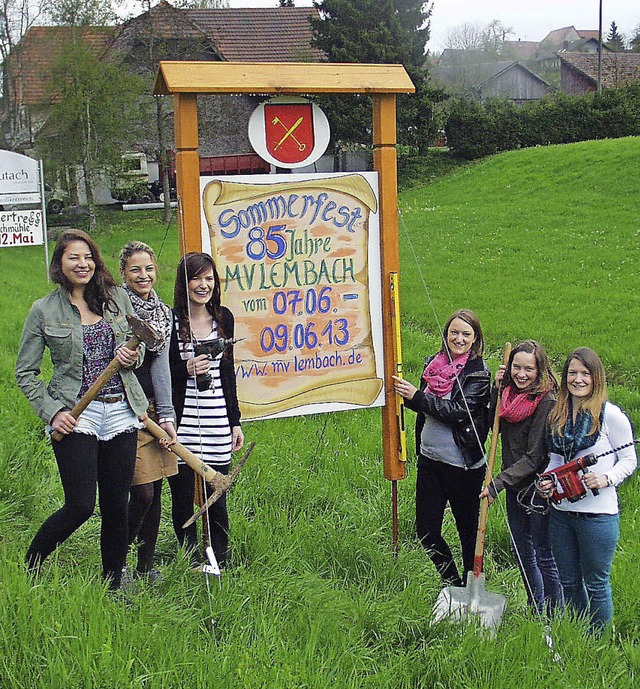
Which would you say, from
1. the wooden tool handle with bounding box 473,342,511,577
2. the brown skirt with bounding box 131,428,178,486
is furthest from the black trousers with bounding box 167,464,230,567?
the wooden tool handle with bounding box 473,342,511,577

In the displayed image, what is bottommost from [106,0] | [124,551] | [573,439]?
[124,551]

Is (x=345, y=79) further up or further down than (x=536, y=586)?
further up

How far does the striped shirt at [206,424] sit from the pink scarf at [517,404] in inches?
52.6

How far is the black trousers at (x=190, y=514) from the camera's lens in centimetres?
427

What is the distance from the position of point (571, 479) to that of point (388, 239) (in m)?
1.67

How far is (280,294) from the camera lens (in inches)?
181

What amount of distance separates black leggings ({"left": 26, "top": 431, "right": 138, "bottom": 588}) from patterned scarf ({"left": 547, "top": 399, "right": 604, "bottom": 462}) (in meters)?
1.91

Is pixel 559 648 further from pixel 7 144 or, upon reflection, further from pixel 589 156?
pixel 7 144

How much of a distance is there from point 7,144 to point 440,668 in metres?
33.0

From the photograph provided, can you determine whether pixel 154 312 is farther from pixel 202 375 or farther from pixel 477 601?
pixel 477 601

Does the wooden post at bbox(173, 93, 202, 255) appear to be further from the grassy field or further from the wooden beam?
the grassy field

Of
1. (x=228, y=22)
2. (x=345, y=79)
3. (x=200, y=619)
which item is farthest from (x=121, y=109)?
(x=200, y=619)

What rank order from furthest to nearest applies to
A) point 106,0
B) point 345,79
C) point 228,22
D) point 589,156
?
point 228,22, point 106,0, point 589,156, point 345,79

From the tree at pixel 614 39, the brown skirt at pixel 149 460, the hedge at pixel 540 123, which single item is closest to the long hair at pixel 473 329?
the brown skirt at pixel 149 460
